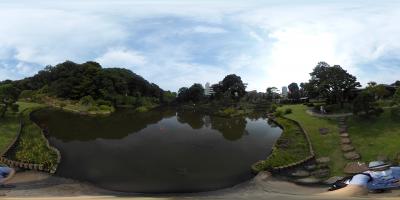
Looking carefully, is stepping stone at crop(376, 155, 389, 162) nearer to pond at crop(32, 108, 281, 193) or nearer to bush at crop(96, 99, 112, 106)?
pond at crop(32, 108, 281, 193)

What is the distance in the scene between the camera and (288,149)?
20.8 metres

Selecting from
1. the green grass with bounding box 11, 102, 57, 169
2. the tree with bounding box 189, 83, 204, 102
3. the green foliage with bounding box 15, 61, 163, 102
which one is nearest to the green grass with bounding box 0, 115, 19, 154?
the green grass with bounding box 11, 102, 57, 169

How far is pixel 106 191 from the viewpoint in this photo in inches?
592

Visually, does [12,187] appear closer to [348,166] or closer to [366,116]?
[348,166]

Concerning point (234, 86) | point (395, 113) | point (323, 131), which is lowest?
point (323, 131)

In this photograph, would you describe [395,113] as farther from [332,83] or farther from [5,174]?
[5,174]

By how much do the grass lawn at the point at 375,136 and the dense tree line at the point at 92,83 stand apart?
100.0 ft

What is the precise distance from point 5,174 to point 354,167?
15.1 m

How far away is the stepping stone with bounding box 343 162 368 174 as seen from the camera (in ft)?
52.6

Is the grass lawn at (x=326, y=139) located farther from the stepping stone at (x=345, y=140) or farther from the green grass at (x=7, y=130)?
the green grass at (x=7, y=130)

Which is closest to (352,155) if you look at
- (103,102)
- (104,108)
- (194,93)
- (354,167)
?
(354,167)

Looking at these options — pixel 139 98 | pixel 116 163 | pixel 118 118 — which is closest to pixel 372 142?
pixel 116 163

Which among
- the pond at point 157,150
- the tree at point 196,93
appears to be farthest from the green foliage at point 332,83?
the tree at point 196,93

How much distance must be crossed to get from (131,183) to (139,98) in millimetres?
34881
